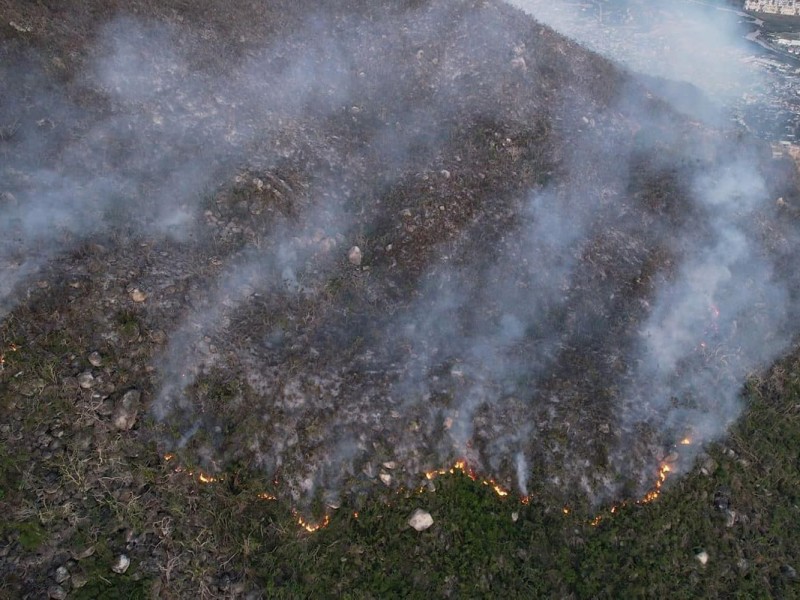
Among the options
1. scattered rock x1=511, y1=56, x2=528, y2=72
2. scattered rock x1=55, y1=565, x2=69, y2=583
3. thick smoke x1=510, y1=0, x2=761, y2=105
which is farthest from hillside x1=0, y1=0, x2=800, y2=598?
thick smoke x1=510, y1=0, x2=761, y2=105

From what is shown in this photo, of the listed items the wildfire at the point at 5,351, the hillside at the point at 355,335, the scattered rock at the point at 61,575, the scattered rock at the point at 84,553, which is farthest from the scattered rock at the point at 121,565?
the wildfire at the point at 5,351

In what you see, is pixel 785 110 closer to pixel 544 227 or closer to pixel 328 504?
pixel 544 227

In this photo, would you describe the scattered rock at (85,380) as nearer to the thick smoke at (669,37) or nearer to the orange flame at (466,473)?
the orange flame at (466,473)

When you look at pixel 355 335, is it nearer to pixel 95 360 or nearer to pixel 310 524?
pixel 310 524

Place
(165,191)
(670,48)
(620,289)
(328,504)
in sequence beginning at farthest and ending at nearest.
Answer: (670,48) → (620,289) → (165,191) → (328,504)

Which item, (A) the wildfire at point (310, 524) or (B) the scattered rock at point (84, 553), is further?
(A) the wildfire at point (310, 524)

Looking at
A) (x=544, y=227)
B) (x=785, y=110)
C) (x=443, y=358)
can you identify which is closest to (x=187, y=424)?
(x=443, y=358)

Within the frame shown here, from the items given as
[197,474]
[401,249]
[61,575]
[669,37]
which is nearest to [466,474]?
[197,474]
